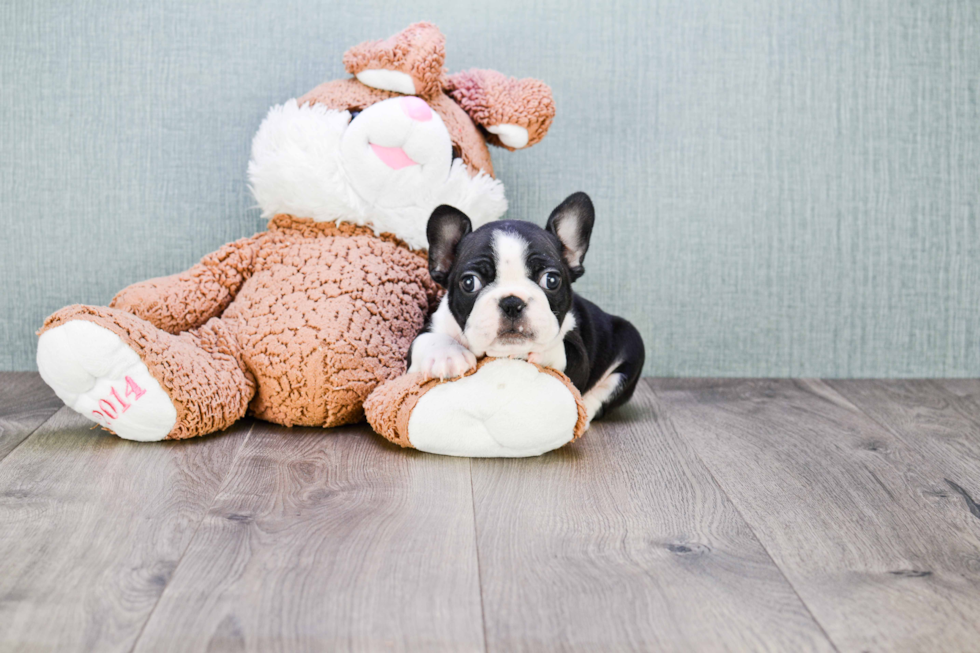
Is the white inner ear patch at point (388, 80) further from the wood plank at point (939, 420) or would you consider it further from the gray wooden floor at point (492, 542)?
the wood plank at point (939, 420)

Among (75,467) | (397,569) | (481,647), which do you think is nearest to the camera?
(481,647)

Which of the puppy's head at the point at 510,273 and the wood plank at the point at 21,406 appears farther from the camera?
the wood plank at the point at 21,406

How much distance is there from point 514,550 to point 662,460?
0.52 m

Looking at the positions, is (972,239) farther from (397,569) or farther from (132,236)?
(132,236)

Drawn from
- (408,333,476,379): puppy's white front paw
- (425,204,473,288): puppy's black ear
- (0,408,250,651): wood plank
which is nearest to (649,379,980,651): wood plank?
(408,333,476,379): puppy's white front paw

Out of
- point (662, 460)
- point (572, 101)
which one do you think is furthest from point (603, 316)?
point (572, 101)

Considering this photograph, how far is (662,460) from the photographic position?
1584 millimetres

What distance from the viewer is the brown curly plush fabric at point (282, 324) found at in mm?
1612

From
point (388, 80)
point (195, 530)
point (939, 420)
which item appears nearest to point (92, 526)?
point (195, 530)

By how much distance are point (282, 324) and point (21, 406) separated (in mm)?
649

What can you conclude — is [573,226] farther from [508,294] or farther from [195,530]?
[195,530]

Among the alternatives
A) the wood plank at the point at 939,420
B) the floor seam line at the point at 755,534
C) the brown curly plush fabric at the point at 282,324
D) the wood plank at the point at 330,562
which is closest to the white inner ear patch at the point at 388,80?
the brown curly plush fabric at the point at 282,324

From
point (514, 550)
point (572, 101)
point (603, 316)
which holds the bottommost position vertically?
point (514, 550)

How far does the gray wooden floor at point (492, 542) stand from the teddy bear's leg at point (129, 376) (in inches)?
2.1
